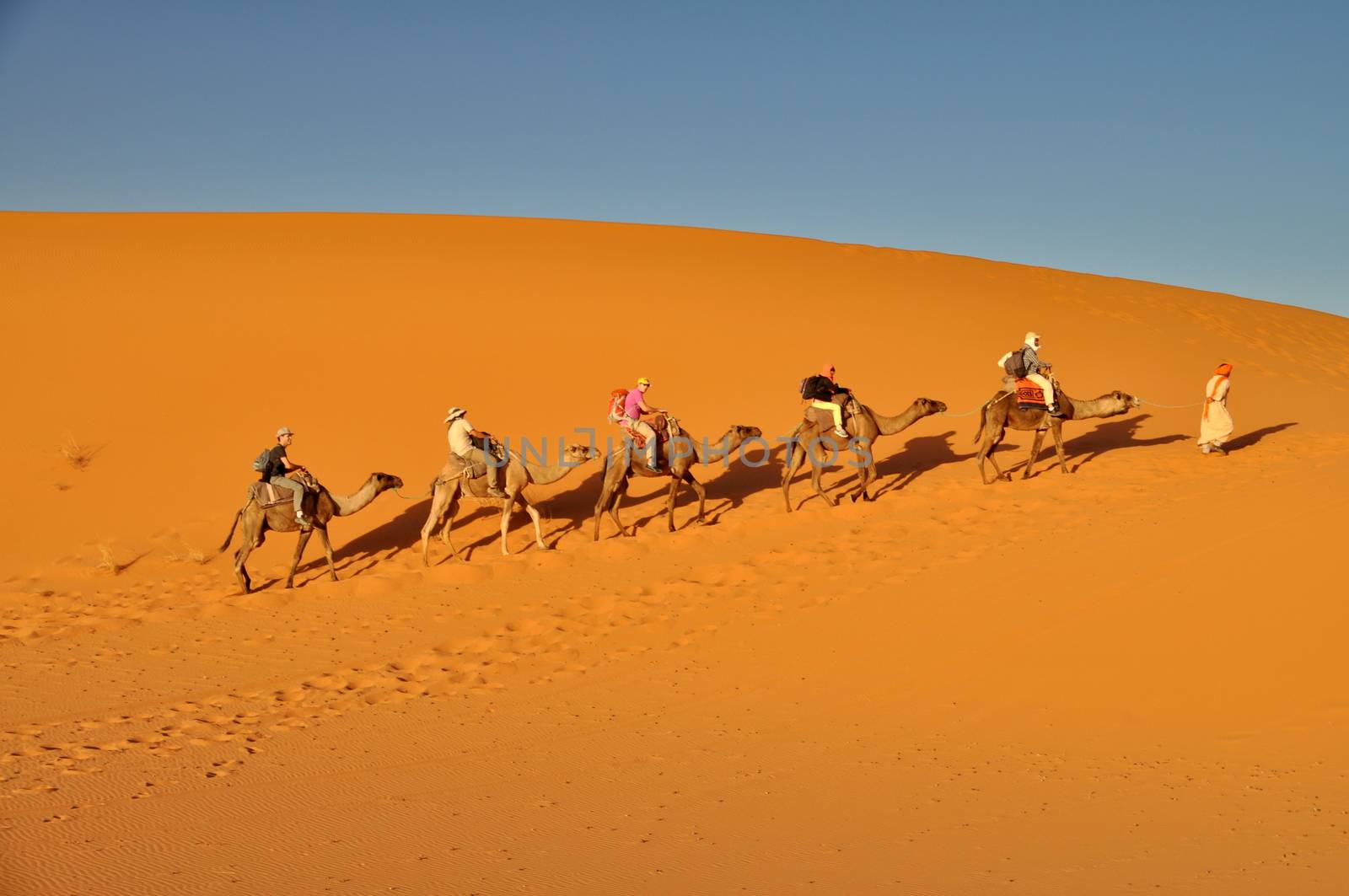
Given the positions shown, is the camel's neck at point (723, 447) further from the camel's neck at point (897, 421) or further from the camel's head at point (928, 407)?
the camel's head at point (928, 407)

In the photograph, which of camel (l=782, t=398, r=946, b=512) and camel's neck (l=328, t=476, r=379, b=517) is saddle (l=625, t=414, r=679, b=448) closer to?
camel (l=782, t=398, r=946, b=512)

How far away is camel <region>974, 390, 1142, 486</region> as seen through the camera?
49.4 feet

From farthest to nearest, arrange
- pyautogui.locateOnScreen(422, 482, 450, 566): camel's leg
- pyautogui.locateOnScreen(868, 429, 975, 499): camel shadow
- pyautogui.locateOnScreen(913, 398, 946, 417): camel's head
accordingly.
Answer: pyautogui.locateOnScreen(868, 429, 975, 499): camel shadow, pyautogui.locateOnScreen(913, 398, 946, 417): camel's head, pyautogui.locateOnScreen(422, 482, 450, 566): camel's leg

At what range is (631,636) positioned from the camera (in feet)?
32.4

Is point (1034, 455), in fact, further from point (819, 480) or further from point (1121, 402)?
point (819, 480)

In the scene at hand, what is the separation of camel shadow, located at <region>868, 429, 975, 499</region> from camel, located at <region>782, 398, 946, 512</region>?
1.95 ft

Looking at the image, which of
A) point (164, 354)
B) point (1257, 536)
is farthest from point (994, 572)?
point (164, 354)

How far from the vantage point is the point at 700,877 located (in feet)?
16.6

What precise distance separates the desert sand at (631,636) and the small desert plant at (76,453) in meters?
0.06

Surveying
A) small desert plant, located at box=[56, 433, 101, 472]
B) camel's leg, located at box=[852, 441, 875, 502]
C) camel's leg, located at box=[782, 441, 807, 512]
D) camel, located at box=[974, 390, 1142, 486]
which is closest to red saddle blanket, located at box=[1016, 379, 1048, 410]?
camel, located at box=[974, 390, 1142, 486]

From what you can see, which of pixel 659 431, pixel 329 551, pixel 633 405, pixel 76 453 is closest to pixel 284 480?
pixel 329 551

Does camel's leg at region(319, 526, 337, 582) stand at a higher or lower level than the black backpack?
lower

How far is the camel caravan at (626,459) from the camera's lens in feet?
40.9

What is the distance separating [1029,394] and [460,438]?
8166 millimetres
